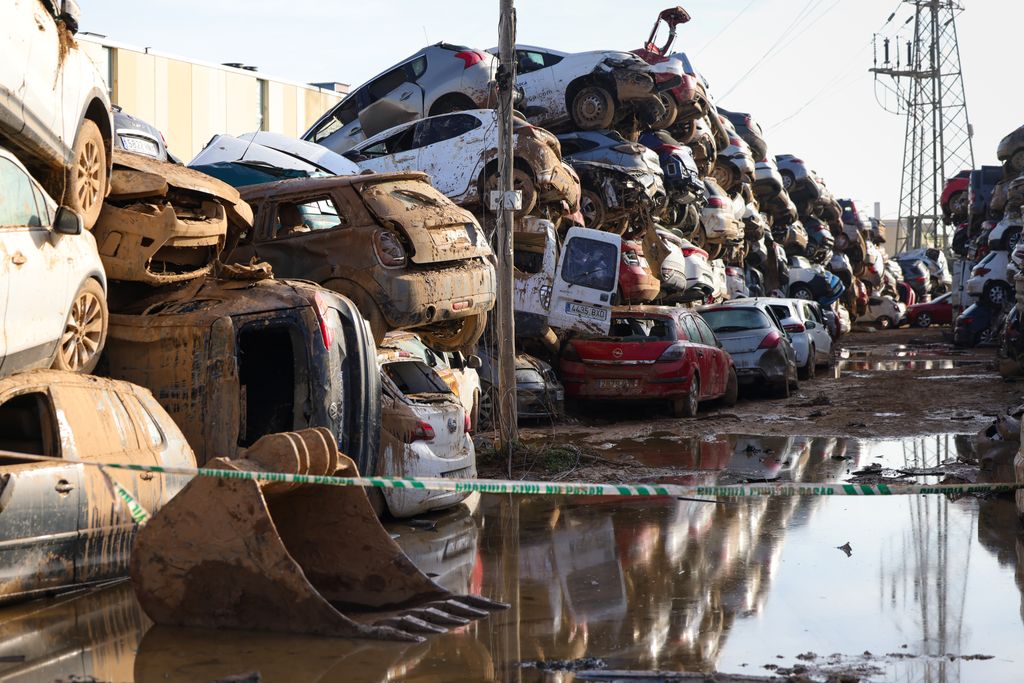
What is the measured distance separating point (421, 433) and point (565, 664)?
4257 mm

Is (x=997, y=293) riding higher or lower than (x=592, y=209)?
lower

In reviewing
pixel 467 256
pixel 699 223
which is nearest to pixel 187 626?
pixel 467 256

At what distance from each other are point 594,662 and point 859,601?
2.02 meters

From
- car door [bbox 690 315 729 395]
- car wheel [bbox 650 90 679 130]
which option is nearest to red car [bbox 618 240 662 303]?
car door [bbox 690 315 729 395]

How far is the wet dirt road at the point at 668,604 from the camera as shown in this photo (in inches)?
218

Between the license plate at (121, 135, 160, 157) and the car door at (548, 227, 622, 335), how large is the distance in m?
5.46

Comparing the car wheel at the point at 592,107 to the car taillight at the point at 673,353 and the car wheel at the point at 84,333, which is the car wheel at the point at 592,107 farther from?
the car wheel at the point at 84,333

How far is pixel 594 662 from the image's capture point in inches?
220

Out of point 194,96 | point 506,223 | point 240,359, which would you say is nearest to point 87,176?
point 240,359

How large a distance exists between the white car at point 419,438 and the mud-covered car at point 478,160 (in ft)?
26.1

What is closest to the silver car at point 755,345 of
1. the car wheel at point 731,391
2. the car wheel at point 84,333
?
the car wheel at point 731,391

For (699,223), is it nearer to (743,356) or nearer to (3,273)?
(743,356)

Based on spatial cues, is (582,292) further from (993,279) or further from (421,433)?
(993,279)

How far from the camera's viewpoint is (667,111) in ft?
90.9
